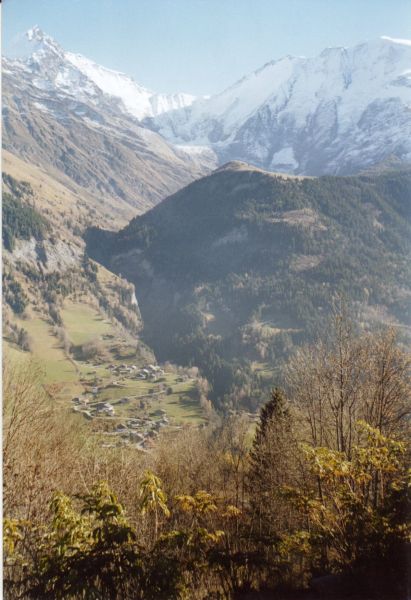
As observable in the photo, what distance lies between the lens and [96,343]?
12238 cm

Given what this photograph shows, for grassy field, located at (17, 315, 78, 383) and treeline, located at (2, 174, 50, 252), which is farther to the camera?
treeline, located at (2, 174, 50, 252)

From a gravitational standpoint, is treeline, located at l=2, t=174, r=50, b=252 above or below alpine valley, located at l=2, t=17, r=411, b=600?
above

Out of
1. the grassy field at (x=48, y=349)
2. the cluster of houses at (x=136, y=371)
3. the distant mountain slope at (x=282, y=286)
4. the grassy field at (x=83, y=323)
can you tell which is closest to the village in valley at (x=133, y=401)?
the cluster of houses at (x=136, y=371)

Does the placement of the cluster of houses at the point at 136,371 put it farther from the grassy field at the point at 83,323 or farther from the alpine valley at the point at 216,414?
the grassy field at the point at 83,323

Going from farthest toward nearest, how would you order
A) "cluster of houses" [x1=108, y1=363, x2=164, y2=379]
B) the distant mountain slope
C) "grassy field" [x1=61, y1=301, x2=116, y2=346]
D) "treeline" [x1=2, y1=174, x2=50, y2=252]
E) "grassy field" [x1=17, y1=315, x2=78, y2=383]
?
"treeline" [x1=2, y1=174, x2=50, y2=252]
the distant mountain slope
"grassy field" [x1=61, y1=301, x2=116, y2=346]
"cluster of houses" [x1=108, y1=363, x2=164, y2=379]
"grassy field" [x1=17, y1=315, x2=78, y2=383]

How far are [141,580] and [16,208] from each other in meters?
170

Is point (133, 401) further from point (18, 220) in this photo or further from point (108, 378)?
point (18, 220)

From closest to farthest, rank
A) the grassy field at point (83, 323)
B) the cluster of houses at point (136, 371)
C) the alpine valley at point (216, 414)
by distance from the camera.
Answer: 1. the alpine valley at point (216, 414)
2. the cluster of houses at point (136, 371)
3. the grassy field at point (83, 323)

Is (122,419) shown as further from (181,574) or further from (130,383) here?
(181,574)

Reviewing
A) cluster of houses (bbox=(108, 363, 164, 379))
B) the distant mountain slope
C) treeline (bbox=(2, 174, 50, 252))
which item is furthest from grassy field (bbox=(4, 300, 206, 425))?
treeline (bbox=(2, 174, 50, 252))

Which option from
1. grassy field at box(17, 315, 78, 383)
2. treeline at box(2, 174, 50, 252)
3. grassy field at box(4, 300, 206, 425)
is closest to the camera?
grassy field at box(4, 300, 206, 425)

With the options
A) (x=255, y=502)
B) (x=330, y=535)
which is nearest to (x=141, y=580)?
(x=330, y=535)

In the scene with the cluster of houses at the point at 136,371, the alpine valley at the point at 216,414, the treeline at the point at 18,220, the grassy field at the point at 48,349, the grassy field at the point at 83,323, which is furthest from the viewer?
the treeline at the point at 18,220

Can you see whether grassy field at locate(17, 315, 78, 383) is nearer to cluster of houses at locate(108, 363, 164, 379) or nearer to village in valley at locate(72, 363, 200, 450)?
village in valley at locate(72, 363, 200, 450)
